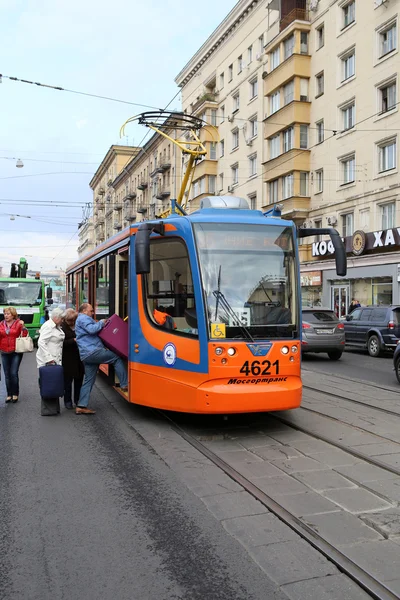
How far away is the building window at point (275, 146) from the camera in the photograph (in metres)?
35.1

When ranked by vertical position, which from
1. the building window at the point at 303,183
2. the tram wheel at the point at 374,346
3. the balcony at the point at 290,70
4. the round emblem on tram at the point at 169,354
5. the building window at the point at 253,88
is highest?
the building window at the point at 253,88

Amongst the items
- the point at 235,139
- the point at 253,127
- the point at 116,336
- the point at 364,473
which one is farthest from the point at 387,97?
the point at 364,473

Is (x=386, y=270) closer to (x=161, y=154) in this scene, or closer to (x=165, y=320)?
(x=165, y=320)

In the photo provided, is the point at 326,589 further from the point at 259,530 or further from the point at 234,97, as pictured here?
the point at 234,97

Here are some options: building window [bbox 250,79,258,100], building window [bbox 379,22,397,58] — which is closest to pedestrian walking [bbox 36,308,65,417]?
building window [bbox 379,22,397,58]

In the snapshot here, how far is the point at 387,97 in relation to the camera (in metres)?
27.0

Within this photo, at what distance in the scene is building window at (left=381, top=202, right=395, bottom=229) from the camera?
26.6 meters

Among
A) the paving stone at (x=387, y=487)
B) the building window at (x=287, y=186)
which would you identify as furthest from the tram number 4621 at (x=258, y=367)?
the building window at (x=287, y=186)

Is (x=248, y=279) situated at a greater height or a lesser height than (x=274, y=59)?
lesser

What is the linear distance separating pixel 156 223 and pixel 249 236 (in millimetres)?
1208

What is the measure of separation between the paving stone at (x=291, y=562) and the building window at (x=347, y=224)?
26795 millimetres

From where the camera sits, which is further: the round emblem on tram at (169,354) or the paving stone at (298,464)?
the round emblem on tram at (169,354)

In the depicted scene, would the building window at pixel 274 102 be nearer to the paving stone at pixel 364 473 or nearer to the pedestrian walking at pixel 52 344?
the pedestrian walking at pixel 52 344

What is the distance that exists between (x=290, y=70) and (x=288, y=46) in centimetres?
198
